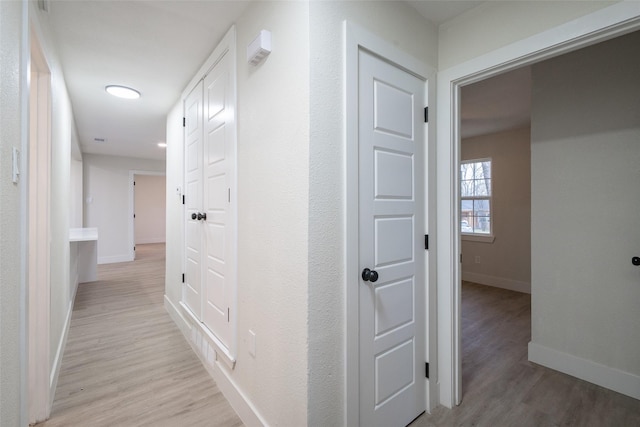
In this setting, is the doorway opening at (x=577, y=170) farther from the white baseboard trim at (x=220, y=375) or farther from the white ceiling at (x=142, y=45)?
the white baseboard trim at (x=220, y=375)

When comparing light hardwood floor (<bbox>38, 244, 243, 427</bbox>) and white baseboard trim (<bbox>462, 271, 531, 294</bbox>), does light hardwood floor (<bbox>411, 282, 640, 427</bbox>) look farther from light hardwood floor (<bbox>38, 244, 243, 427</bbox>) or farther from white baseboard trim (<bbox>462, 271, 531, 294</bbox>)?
white baseboard trim (<bbox>462, 271, 531, 294</bbox>)

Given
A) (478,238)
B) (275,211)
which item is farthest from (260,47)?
(478,238)

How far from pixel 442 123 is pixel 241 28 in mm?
1402

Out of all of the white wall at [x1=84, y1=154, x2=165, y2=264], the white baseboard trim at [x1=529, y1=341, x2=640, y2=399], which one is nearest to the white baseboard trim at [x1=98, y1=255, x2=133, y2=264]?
the white wall at [x1=84, y1=154, x2=165, y2=264]

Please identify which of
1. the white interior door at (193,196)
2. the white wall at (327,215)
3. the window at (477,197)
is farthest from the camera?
the window at (477,197)

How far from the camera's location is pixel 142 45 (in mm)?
2125

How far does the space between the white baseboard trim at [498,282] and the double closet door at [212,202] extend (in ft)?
14.4

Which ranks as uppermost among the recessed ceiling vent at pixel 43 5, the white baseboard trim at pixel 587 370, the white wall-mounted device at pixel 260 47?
the recessed ceiling vent at pixel 43 5

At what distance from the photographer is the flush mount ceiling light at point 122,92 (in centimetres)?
285

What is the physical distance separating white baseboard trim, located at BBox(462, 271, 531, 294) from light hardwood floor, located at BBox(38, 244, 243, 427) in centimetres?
442

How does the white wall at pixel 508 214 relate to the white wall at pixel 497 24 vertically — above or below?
below

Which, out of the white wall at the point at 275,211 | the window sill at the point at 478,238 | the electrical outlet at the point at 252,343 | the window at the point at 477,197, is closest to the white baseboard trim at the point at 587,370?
the white wall at the point at 275,211

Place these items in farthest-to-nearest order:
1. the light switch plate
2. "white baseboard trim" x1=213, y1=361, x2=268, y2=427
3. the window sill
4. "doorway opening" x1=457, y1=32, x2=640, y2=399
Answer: the window sill, "doorway opening" x1=457, y1=32, x2=640, y2=399, "white baseboard trim" x1=213, y1=361, x2=268, y2=427, the light switch plate

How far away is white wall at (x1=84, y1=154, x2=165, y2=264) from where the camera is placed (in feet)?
21.0
